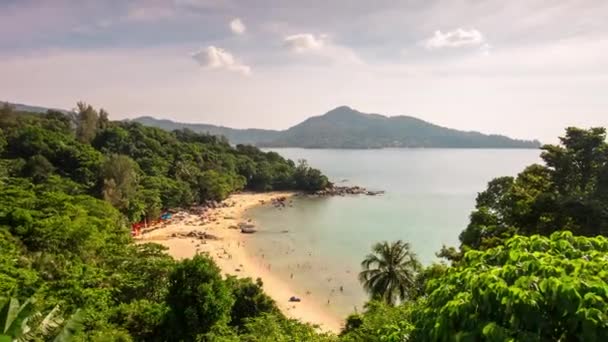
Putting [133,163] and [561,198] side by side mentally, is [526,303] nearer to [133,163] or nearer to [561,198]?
[561,198]

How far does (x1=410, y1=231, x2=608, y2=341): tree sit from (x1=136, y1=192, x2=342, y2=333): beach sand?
18.3 metres

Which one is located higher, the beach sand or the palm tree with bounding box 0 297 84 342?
the palm tree with bounding box 0 297 84 342

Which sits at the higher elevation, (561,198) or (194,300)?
(561,198)

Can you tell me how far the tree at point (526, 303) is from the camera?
3613 mm

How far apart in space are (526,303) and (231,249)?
4141 centimetres

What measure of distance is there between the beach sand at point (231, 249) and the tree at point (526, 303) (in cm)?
1825

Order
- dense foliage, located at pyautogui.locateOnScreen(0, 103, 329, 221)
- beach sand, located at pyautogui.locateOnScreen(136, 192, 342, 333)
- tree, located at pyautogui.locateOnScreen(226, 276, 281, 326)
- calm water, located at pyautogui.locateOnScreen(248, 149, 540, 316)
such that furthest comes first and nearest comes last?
dense foliage, located at pyautogui.locateOnScreen(0, 103, 329, 221) < calm water, located at pyautogui.locateOnScreen(248, 149, 540, 316) < beach sand, located at pyautogui.locateOnScreen(136, 192, 342, 333) < tree, located at pyautogui.locateOnScreen(226, 276, 281, 326)

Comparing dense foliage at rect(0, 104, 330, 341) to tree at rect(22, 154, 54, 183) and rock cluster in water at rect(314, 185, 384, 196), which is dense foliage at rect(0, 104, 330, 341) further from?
rock cluster in water at rect(314, 185, 384, 196)

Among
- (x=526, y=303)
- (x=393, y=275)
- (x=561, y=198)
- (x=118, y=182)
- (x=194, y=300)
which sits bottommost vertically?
(x=393, y=275)

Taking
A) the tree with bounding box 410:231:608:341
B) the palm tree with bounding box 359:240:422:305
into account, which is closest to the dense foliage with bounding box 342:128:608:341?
the tree with bounding box 410:231:608:341

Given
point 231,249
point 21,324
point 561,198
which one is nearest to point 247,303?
point 561,198

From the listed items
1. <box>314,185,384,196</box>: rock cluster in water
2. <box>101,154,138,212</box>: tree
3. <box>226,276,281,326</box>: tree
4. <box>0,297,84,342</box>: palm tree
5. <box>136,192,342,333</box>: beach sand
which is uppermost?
<box>0,297,84,342</box>: palm tree

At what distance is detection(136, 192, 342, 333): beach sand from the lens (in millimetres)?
28625

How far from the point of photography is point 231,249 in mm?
43406
